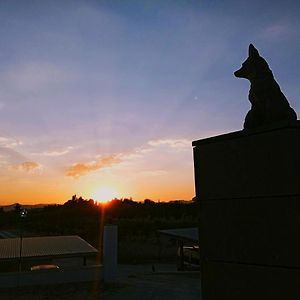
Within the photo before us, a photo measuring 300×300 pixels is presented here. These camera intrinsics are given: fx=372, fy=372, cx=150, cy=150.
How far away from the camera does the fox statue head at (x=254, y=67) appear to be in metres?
4.72

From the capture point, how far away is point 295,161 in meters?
3.63

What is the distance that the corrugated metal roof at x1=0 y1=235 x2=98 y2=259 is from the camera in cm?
1745

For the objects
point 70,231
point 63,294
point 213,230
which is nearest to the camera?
point 213,230

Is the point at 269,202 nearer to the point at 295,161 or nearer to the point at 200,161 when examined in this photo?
the point at 295,161

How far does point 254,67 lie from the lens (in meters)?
4.76

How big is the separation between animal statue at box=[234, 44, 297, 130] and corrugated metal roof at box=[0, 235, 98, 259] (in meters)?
15.0

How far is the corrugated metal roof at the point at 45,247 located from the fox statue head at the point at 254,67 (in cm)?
1507

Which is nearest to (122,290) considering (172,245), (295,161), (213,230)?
(213,230)

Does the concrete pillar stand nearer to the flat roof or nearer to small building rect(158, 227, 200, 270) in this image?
small building rect(158, 227, 200, 270)

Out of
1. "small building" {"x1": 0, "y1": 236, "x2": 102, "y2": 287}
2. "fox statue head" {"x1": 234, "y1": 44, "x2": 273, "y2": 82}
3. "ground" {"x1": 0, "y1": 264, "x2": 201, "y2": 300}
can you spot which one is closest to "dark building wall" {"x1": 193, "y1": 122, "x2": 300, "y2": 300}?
"fox statue head" {"x1": 234, "y1": 44, "x2": 273, "y2": 82}

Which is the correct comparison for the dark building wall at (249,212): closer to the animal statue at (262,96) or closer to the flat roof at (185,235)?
the animal statue at (262,96)

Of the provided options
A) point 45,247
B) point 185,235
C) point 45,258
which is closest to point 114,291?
point 45,258

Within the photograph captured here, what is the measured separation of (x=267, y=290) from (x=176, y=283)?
14658mm

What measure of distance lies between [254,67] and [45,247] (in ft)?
55.3
